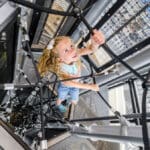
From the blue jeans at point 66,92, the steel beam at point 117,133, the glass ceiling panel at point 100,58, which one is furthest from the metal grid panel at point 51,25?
the steel beam at point 117,133

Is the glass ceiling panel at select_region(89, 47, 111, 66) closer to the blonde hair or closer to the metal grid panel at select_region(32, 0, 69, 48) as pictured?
the metal grid panel at select_region(32, 0, 69, 48)

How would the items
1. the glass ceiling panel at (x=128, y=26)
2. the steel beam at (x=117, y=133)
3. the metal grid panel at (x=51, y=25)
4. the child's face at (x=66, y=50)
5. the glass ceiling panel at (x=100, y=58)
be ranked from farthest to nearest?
the metal grid panel at (x=51, y=25), the glass ceiling panel at (x=100, y=58), the glass ceiling panel at (x=128, y=26), the child's face at (x=66, y=50), the steel beam at (x=117, y=133)

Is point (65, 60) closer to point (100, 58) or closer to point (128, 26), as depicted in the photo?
point (128, 26)

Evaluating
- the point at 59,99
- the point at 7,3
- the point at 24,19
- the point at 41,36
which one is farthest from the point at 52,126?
the point at 7,3

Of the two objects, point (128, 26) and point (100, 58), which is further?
point (100, 58)

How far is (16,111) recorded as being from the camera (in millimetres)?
2385

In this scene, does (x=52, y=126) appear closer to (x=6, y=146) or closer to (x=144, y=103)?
(x=6, y=146)

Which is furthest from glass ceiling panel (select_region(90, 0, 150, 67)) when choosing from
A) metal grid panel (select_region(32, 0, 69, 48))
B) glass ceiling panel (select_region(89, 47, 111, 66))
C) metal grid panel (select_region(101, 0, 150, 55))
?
metal grid panel (select_region(32, 0, 69, 48))

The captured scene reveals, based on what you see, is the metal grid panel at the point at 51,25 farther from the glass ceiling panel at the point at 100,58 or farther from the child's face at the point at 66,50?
the child's face at the point at 66,50

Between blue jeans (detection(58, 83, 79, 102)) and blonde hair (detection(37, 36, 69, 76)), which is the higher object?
blonde hair (detection(37, 36, 69, 76))

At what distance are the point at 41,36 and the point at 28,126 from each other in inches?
33.5


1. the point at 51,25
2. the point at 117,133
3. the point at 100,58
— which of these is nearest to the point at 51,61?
the point at 117,133

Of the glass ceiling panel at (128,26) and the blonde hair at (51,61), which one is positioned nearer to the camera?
the blonde hair at (51,61)

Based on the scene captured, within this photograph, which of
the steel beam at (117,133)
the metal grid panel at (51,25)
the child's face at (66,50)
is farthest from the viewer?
the metal grid panel at (51,25)
